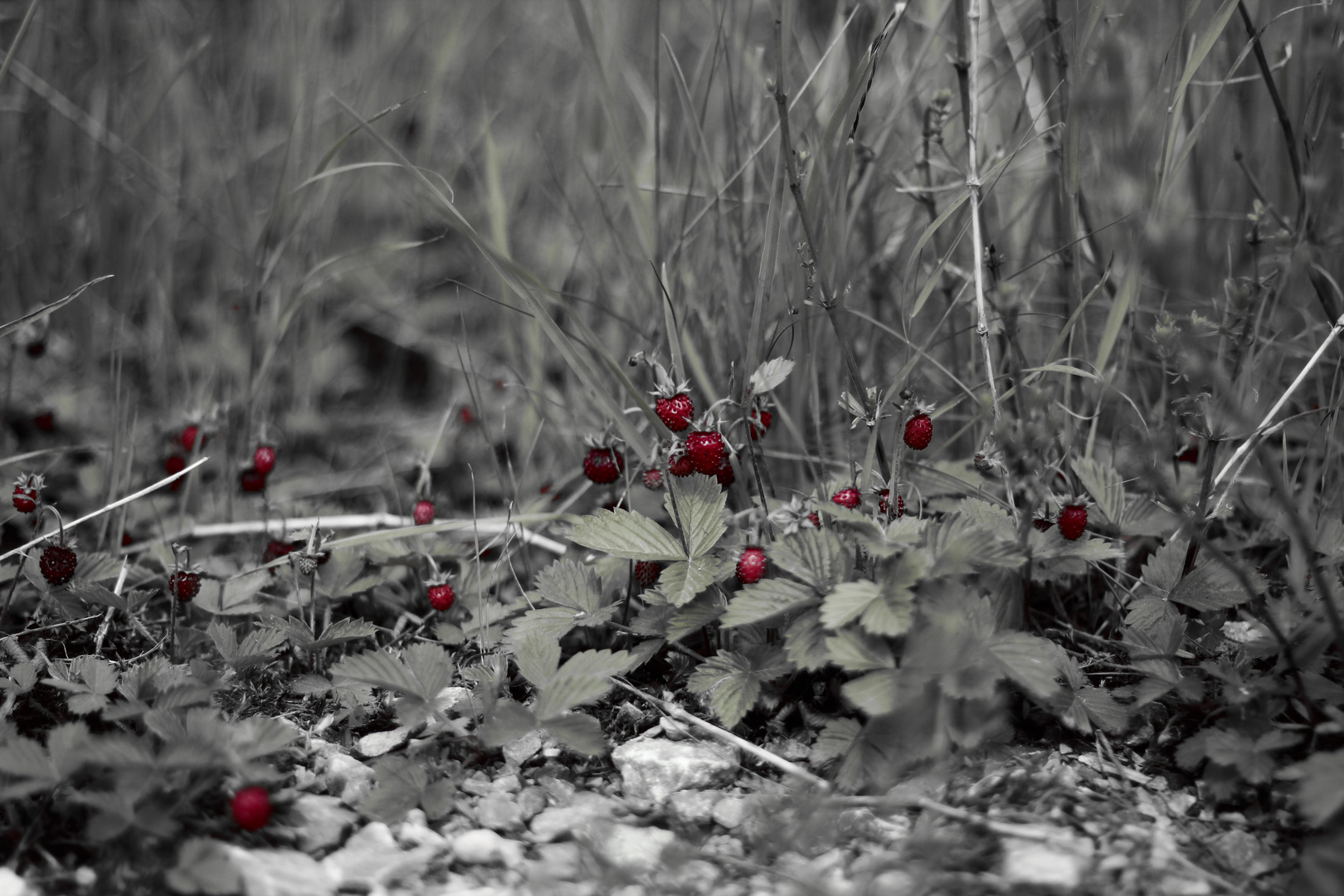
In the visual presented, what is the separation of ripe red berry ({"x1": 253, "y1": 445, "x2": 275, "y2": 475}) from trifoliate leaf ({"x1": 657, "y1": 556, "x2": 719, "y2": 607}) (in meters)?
0.95

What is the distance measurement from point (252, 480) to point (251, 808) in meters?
0.91

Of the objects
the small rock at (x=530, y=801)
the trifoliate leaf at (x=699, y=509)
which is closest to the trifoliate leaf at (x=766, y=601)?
the trifoliate leaf at (x=699, y=509)

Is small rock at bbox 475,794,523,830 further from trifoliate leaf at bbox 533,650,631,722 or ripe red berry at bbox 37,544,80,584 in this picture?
ripe red berry at bbox 37,544,80,584

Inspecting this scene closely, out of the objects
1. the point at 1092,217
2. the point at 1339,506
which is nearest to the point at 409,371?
the point at 1092,217

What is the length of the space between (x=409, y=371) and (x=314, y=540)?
134 cm

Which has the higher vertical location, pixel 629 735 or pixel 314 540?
pixel 314 540

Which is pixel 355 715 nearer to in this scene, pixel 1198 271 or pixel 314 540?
pixel 314 540

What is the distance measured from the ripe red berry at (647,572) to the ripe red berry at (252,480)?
0.87m

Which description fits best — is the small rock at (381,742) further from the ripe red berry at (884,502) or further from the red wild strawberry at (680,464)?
the ripe red berry at (884,502)

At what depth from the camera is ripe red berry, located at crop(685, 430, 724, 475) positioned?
1.47 m

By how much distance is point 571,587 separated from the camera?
161 centimetres

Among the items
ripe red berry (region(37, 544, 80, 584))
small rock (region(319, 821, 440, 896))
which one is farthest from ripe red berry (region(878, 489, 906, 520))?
ripe red berry (region(37, 544, 80, 584))

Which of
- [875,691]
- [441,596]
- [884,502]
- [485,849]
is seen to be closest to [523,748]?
[485,849]

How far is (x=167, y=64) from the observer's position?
2926 millimetres
